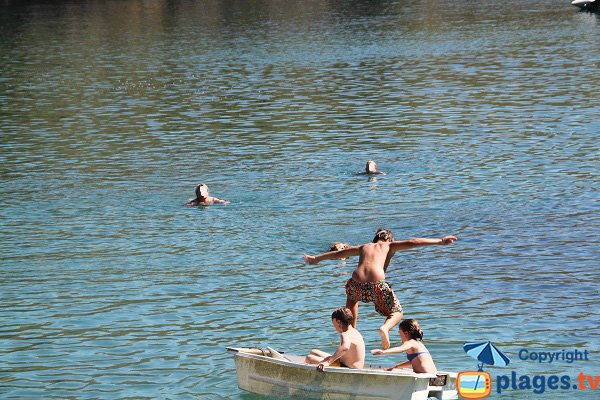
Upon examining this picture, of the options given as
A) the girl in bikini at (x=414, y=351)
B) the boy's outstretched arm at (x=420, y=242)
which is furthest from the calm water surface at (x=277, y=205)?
the boy's outstretched arm at (x=420, y=242)

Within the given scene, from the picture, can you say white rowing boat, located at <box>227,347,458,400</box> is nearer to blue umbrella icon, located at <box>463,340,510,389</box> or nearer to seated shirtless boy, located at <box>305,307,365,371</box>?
seated shirtless boy, located at <box>305,307,365,371</box>

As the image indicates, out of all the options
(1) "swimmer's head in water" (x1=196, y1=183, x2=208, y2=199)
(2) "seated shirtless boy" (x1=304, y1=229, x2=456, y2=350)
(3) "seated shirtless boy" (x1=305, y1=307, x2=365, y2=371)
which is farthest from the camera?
(1) "swimmer's head in water" (x1=196, y1=183, x2=208, y2=199)

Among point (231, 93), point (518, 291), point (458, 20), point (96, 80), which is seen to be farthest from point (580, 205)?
point (458, 20)

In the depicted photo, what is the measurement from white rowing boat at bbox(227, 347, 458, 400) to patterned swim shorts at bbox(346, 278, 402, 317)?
1952 mm

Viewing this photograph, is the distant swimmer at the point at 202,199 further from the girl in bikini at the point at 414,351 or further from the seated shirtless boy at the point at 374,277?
the girl in bikini at the point at 414,351

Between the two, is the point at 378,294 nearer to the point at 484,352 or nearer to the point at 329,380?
the point at 484,352

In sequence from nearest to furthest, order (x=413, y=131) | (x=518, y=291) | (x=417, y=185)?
(x=518, y=291) → (x=417, y=185) → (x=413, y=131)

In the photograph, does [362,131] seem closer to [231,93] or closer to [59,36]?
[231,93]

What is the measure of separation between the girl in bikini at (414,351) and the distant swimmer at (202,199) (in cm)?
1755

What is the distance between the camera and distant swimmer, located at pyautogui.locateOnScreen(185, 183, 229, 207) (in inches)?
1446

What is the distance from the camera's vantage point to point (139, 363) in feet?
76.8

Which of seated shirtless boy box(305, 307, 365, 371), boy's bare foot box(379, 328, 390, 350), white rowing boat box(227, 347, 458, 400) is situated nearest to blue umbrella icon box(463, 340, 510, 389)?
white rowing boat box(227, 347, 458, 400)

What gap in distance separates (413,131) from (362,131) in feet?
7.89

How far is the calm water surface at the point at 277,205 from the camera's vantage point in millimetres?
24312
